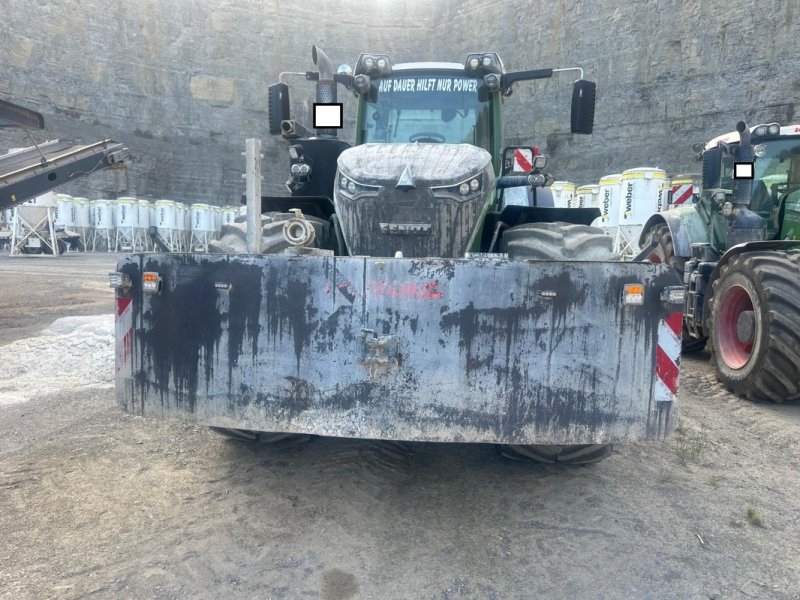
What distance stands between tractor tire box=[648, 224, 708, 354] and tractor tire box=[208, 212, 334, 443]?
556 centimetres

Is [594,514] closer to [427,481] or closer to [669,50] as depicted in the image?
[427,481]

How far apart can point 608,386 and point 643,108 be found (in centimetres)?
2934

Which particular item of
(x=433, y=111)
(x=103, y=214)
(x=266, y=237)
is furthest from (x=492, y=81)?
(x=103, y=214)

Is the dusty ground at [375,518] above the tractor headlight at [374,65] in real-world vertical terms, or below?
below

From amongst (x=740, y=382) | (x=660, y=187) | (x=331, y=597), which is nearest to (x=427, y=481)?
(x=331, y=597)

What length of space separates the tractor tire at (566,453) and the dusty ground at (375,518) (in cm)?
13

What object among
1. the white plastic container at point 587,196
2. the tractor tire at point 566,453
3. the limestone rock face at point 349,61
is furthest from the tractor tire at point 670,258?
the limestone rock face at point 349,61

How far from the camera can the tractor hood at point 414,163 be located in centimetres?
360

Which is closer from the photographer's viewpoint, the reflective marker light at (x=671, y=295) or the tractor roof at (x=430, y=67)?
the reflective marker light at (x=671, y=295)

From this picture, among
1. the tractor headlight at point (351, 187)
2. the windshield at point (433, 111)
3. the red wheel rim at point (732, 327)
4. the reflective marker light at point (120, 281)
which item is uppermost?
the windshield at point (433, 111)

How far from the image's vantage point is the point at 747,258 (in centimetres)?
592

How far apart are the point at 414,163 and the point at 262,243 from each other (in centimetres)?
108

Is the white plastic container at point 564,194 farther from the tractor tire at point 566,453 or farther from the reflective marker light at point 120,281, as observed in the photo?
the reflective marker light at point 120,281

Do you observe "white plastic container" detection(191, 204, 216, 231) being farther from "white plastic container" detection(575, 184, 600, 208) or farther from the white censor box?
the white censor box
